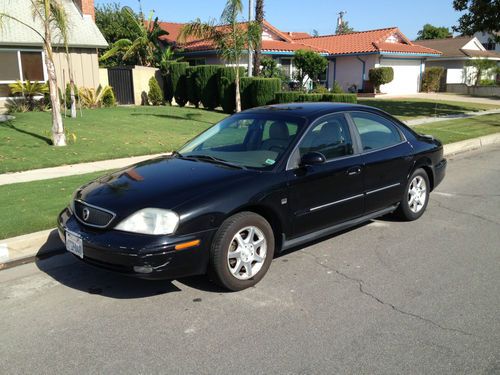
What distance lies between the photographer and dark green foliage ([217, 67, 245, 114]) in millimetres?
20500

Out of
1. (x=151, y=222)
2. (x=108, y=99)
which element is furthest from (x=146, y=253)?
(x=108, y=99)

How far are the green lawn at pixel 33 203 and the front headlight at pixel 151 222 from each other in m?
2.17

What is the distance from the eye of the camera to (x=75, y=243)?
423 centimetres

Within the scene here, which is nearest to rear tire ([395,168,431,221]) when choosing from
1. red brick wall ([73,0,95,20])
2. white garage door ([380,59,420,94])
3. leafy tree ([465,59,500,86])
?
red brick wall ([73,0,95,20])

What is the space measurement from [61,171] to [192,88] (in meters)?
14.2

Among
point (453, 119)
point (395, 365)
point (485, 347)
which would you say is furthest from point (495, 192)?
point (453, 119)

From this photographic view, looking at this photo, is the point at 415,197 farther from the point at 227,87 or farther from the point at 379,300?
the point at 227,87

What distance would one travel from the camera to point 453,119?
1892 cm

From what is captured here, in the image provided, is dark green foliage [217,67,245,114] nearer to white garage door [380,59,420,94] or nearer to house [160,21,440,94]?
house [160,21,440,94]

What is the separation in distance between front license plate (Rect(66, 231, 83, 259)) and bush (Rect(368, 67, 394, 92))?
3083cm

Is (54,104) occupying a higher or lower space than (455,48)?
lower

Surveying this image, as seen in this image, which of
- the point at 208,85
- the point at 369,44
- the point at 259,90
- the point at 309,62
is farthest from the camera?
the point at 369,44

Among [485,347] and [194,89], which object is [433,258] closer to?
[485,347]

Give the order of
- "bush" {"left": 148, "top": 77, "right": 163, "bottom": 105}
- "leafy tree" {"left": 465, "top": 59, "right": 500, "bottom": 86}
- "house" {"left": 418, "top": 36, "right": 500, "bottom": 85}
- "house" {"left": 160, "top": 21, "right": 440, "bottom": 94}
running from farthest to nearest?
1. "house" {"left": 418, "top": 36, "right": 500, "bottom": 85}
2. "leafy tree" {"left": 465, "top": 59, "right": 500, "bottom": 86}
3. "house" {"left": 160, "top": 21, "right": 440, "bottom": 94}
4. "bush" {"left": 148, "top": 77, "right": 163, "bottom": 105}
